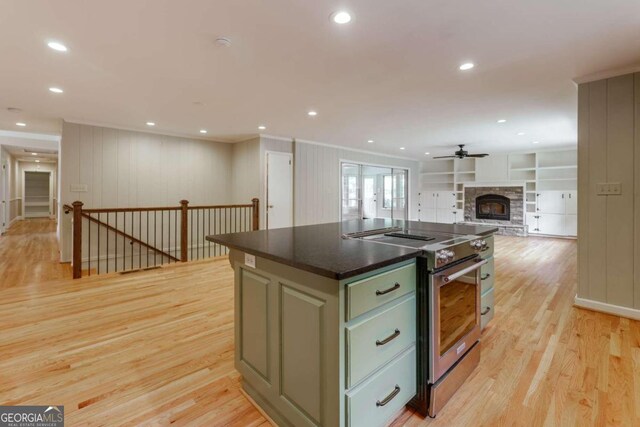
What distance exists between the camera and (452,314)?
5.69ft

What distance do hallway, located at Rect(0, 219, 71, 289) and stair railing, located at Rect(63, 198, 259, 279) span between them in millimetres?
444

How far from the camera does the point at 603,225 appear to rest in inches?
117

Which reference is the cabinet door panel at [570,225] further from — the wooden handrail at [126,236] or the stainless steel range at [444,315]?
the wooden handrail at [126,236]

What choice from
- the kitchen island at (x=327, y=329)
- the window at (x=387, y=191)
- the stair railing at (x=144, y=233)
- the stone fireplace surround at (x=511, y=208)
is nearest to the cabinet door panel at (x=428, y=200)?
the stone fireplace surround at (x=511, y=208)

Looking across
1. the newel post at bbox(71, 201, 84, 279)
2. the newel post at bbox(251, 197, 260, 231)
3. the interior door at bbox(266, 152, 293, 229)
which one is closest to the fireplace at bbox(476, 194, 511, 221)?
the interior door at bbox(266, 152, 293, 229)

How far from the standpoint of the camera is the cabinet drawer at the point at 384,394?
128 cm

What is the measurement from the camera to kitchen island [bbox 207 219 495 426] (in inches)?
48.6

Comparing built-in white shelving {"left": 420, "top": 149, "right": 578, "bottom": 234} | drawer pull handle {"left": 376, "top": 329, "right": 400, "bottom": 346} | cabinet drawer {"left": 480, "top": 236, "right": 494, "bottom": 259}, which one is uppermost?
built-in white shelving {"left": 420, "top": 149, "right": 578, "bottom": 234}

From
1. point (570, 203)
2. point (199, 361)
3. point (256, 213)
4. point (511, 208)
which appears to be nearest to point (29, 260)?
point (256, 213)

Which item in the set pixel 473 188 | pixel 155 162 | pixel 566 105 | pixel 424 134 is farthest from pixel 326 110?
pixel 473 188

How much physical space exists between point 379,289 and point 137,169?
5669mm

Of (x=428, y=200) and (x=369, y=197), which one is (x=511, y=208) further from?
(x=369, y=197)

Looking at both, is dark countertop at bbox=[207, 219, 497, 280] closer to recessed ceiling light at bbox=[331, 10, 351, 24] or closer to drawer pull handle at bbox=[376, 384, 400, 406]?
drawer pull handle at bbox=[376, 384, 400, 406]

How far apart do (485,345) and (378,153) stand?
22.0 ft
